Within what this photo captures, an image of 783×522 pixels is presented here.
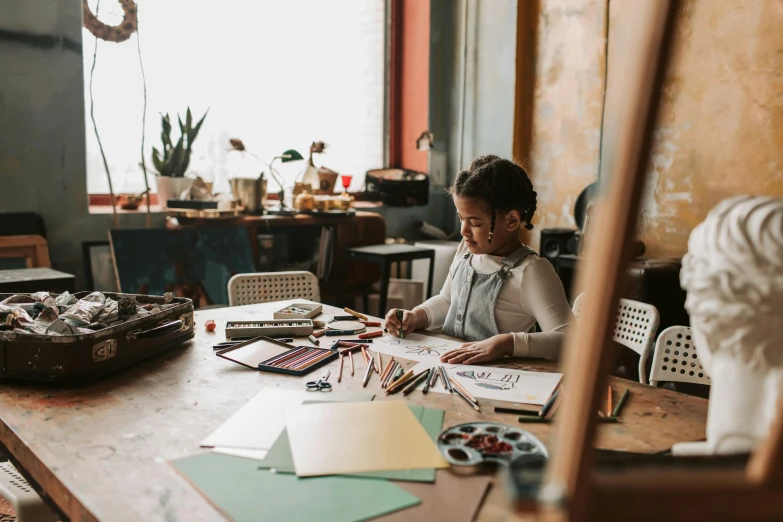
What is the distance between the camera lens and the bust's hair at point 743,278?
0.70 metres

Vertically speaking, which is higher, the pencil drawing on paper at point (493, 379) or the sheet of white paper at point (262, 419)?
the pencil drawing on paper at point (493, 379)

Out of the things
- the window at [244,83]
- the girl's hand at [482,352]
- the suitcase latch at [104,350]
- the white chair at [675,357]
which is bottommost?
the white chair at [675,357]

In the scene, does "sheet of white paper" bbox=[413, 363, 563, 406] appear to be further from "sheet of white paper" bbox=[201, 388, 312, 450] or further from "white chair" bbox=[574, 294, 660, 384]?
"white chair" bbox=[574, 294, 660, 384]

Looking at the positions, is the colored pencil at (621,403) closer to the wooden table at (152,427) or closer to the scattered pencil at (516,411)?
the wooden table at (152,427)

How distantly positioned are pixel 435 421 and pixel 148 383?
690mm

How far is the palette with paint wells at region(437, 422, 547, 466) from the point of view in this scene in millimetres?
1054

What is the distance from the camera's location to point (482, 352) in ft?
5.44

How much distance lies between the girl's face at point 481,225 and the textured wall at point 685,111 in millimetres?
1266

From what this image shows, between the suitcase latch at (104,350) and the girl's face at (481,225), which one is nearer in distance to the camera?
the suitcase latch at (104,350)

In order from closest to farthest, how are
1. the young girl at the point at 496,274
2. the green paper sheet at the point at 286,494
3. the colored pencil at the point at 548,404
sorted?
the green paper sheet at the point at 286,494
the colored pencil at the point at 548,404
the young girl at the point at 496,274

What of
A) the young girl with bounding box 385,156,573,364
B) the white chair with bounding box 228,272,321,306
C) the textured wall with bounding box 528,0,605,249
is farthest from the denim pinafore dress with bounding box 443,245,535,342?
the textured wall with bounding box 528,0,605,249

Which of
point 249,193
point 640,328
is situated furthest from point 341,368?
point 249,193

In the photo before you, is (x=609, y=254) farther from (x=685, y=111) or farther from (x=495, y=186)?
(x=685, y=111)

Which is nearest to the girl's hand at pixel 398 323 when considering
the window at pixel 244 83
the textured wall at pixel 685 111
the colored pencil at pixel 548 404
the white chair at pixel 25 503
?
the colored pencil at pixel 548 404
